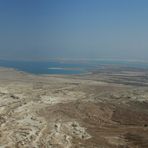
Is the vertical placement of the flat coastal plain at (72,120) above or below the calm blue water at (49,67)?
below

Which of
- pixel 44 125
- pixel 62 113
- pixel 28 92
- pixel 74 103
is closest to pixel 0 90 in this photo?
pixel 28 92

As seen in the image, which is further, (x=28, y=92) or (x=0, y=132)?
(x=28, y=92)

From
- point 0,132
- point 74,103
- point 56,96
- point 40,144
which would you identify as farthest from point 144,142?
point 56,96

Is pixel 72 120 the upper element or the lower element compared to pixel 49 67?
lower

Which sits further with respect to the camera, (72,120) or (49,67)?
(49,67)

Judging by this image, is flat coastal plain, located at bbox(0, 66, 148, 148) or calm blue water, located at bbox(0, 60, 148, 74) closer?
flat coastal plain, located at bbox(0, 66, 148, 148)

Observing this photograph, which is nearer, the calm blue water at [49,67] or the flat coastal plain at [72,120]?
the flat coastal plain at [72,120]

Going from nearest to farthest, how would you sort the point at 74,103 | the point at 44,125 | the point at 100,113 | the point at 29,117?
1. the point at 44,125
2. the point at 29,117
3. the point at 100,113
4. the point at 74,103

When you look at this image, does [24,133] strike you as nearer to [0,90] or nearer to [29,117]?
[29,117]

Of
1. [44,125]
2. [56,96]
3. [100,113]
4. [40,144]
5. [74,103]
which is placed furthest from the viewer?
[56,96]

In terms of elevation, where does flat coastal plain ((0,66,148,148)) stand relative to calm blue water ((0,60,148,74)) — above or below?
below
